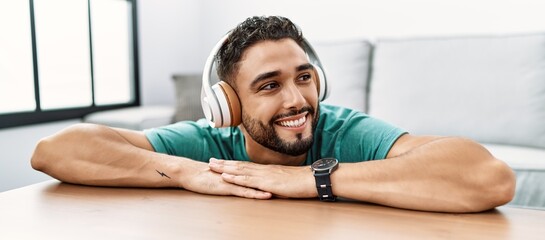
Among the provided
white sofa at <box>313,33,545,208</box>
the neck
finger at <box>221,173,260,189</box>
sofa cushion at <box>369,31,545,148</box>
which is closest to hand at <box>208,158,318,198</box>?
finger at <box>221,173,260,189</box>

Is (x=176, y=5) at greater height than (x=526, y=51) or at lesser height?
greater

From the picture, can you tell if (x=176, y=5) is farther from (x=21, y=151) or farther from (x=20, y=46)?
(x=21, y=151)

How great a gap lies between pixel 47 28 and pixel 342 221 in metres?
2.48

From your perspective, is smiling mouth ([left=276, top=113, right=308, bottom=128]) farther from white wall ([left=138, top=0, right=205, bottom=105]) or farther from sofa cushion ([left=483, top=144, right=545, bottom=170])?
white wall ([left=138, top=0, right=205, bottom=105])

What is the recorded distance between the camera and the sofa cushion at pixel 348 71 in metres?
2.68

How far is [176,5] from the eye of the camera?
358 cm

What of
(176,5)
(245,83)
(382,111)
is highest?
(176,5)

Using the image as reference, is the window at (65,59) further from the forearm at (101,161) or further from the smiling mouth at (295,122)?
the smiling mouth at (295,122)

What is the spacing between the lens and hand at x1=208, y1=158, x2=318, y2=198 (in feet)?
3.32

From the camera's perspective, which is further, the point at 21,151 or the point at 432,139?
the point at 21,151

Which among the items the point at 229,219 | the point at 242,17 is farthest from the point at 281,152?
the point at 242,17

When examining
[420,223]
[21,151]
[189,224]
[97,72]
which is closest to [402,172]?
[420,223]

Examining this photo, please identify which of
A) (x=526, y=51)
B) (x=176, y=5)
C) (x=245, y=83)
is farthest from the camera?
(x=176, y=5)

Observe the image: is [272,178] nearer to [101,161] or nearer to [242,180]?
[242,180]
